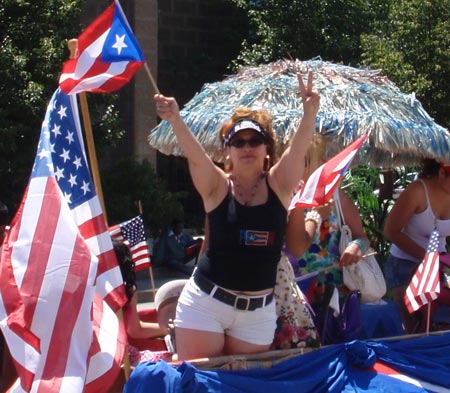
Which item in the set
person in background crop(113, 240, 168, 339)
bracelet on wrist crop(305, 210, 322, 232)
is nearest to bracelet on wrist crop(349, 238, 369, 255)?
bracelet on wrist crop(305, 210, 322, 232)

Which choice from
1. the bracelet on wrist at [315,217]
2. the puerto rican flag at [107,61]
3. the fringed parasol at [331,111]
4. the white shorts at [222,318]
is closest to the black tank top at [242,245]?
the white shorts at [222,318]

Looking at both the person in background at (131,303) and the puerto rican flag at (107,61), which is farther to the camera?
the person in background at (131,303)

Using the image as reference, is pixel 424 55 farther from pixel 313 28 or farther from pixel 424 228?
pixel 424 228

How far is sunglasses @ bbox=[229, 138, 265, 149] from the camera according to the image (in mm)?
4441

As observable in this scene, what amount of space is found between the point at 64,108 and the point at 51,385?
1.36 m

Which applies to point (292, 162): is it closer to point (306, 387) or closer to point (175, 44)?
point (306, 387)

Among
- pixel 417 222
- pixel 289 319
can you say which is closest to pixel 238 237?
pixel 289 319

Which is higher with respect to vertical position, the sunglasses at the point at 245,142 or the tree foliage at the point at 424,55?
the tree foliage at the point at 424,55

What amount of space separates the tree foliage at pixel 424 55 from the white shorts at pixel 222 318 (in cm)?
1105

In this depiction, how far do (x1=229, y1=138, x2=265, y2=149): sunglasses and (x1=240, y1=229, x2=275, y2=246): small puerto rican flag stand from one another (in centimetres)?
43

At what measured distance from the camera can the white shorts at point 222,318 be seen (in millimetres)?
4340

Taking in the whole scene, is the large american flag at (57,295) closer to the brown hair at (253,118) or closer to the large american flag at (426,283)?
the brown hair at (253,118)

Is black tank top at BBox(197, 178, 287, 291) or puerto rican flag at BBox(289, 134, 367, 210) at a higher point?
puerto rican flag at BBox(289, 134, 367, 210)

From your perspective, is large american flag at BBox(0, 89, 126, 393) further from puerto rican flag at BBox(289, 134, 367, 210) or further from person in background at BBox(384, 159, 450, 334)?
person in background at BBox(384, 159, 450, 334)
